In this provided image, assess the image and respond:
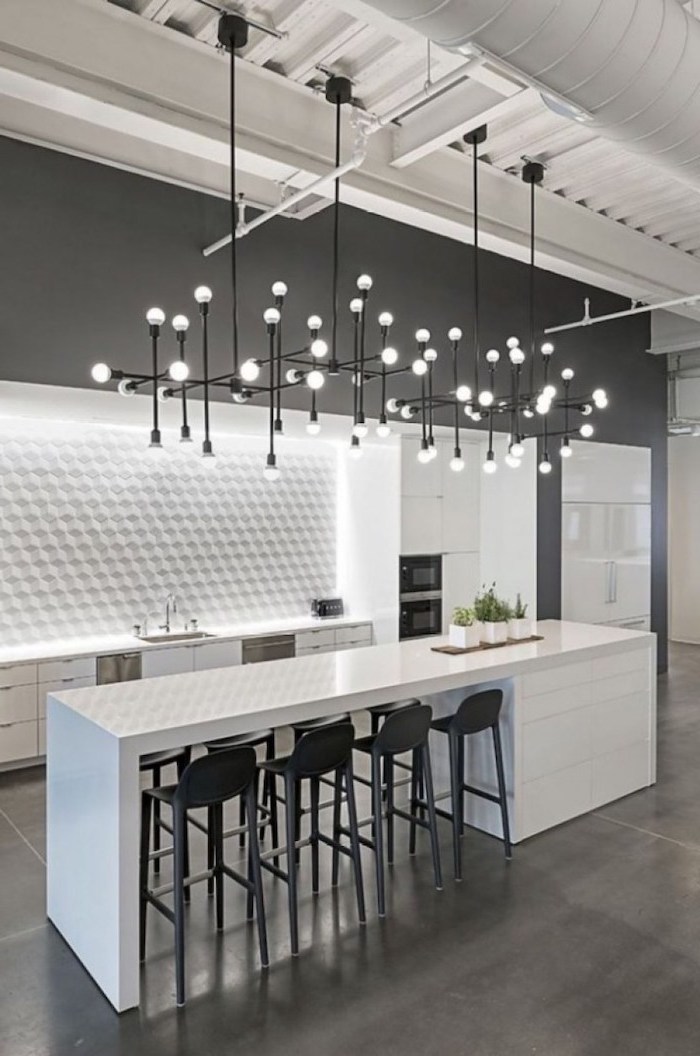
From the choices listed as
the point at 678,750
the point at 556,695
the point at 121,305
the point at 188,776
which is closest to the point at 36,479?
the point at 121,305

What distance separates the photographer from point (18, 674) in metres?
5.14

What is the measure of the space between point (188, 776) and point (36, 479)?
3.49m

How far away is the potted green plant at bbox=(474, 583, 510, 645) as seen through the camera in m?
4.63

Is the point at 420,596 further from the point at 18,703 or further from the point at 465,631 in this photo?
the point at 18,703

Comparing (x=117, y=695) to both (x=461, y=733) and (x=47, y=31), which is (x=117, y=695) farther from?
(x=47, y=31)

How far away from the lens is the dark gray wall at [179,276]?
4578 mm

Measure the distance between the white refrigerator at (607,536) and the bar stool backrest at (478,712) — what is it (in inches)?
150

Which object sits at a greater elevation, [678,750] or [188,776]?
[188,776]

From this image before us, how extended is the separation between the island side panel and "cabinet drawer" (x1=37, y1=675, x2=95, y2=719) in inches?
80.6

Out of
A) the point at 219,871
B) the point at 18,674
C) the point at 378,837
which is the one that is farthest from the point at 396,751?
the point at 18,674

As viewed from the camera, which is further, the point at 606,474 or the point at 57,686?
the point at 606,474

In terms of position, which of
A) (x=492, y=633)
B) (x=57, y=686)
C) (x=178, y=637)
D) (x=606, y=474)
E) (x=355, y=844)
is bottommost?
(x=355, y=844)

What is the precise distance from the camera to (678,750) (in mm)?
5785

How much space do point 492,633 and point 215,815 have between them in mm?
2033
